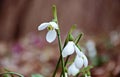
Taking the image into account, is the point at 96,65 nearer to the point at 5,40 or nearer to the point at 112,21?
the point at 112,21

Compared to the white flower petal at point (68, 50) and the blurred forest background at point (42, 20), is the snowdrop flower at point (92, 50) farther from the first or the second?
the white flower petal at point (68, 50)

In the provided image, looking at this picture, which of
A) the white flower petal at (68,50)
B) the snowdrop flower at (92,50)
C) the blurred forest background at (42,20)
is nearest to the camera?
the white flower petal at (68,50)

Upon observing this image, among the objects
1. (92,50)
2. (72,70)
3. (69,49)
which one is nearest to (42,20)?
(92,50)

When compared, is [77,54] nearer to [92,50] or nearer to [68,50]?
[68,50]

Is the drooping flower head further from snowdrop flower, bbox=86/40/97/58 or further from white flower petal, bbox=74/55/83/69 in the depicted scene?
snowdrop flower, bbox=86/40/97/58

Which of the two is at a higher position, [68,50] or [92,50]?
[68,50]

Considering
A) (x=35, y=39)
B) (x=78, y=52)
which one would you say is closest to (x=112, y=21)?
(x=35, y=39)

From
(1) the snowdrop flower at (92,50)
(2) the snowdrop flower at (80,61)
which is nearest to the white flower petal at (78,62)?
(2) the snowdrop flower at (80,61)

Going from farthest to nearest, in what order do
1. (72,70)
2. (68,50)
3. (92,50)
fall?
(92,50) < (72,70) < (68,50)

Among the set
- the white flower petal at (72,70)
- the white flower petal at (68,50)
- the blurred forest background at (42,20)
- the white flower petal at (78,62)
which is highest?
the white flower petal at (68,50)
